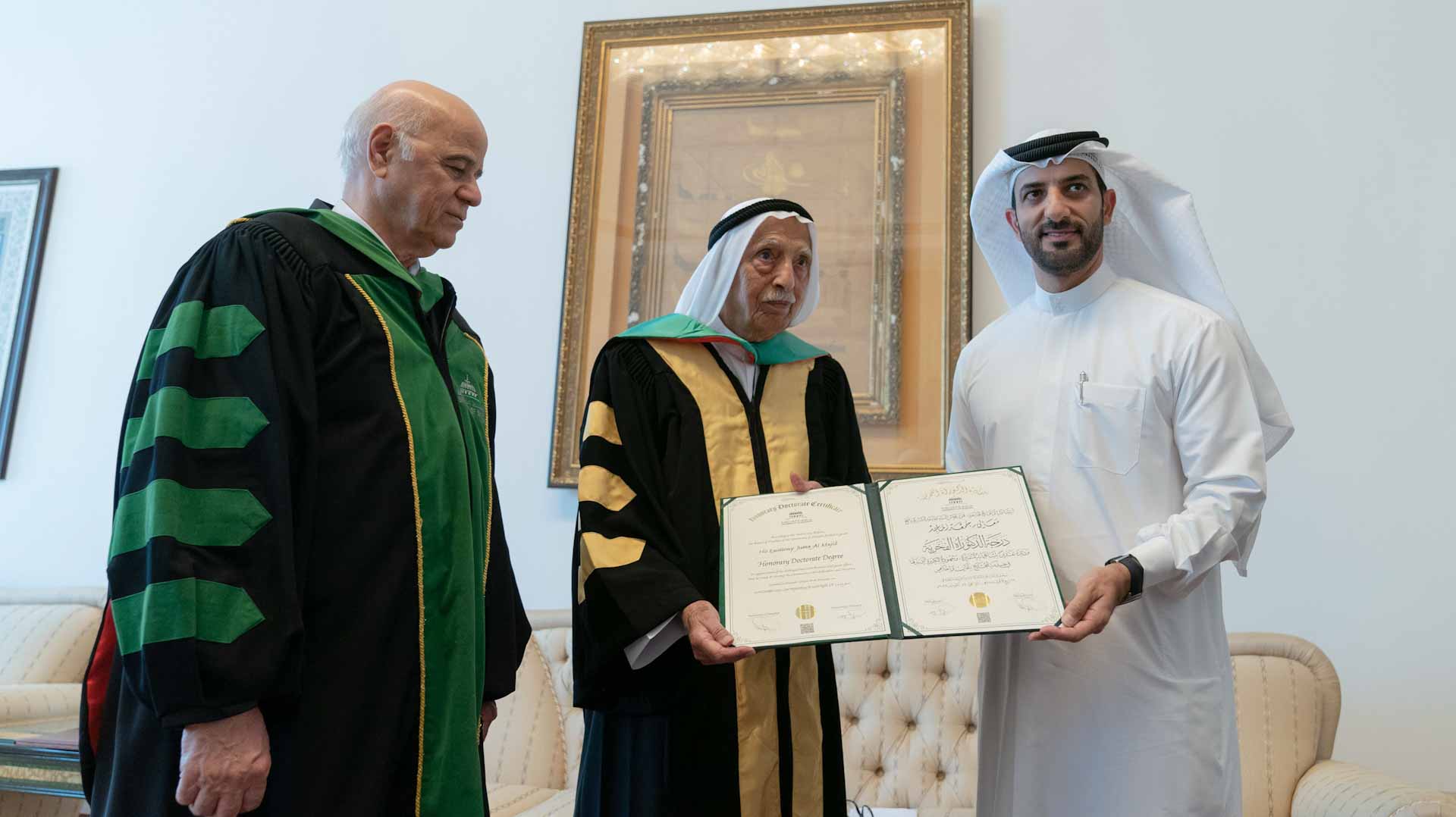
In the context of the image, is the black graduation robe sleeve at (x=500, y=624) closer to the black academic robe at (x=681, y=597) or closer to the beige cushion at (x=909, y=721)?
the black academic robe at (x=681, y=597)

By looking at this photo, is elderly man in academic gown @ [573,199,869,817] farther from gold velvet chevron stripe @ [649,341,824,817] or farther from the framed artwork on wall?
the framed artwork on wall

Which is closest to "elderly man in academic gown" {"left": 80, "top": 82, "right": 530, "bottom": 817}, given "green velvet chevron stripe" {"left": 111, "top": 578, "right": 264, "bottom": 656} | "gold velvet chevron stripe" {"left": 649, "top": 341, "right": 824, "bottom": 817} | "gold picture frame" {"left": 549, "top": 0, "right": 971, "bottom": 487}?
"green velvet chevron stripe" {"left": 111, "top": 578, "right": 264, "bottom": 656}

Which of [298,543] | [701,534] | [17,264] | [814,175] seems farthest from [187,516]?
[17,264]

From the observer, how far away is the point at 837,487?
2.15 metres

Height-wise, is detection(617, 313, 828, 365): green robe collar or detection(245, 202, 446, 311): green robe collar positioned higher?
detection(245, 202, 446, 311): green robe collar

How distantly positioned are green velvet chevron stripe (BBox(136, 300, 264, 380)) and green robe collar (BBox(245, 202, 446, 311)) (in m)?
0.27

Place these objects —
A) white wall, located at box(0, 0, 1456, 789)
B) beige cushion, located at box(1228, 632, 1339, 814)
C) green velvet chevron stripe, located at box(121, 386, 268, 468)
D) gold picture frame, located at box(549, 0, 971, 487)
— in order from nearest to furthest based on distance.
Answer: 1. green velvet chevron stripe, located at box(121, 386, 268, 468)
2. beige cushion, located at box(1228, 632, 1339, 814)
3. white wall, located at box(0, 0, 1456, 789)
4. gold picture frame, located at box(549, 0, 971, 487)

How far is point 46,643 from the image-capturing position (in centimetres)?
385

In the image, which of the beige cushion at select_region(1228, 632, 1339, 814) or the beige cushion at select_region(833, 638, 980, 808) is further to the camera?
the beige cushion at select_region(833, 638, 980, 808)

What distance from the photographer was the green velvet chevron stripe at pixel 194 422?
1.48m

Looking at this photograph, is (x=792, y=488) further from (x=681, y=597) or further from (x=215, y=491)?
(x=215, y=491)

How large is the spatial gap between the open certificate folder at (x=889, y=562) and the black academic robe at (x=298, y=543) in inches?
19.6

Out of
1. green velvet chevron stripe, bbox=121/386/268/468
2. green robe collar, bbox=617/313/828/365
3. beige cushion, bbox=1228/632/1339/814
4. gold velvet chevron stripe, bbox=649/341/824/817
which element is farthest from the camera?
beige cushion, bbox=1228/632/1339/814

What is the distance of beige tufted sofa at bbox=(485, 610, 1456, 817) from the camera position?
9.75 ft
